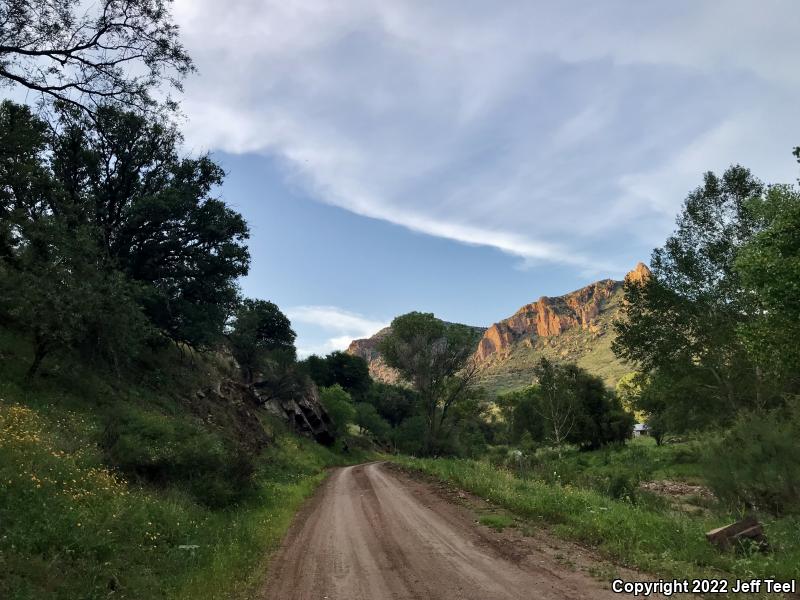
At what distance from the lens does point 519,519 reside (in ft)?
39.5

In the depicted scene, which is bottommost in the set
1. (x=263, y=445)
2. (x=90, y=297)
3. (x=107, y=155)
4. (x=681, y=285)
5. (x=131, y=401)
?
(x=263, y=445)

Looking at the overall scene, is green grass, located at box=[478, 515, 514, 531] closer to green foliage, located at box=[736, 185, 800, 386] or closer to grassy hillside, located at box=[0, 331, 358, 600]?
grassy hillside, located at box=[0, 331, 358, 600]

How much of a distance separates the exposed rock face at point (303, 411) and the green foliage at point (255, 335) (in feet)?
9.33

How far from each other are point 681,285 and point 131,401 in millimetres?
35231

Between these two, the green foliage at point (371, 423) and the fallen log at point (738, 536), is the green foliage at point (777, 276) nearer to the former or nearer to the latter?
the fallen log at point (738, 536)

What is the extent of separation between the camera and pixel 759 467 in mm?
14469

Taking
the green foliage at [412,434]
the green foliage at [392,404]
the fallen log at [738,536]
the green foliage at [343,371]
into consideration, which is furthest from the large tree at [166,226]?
the green foliage at [392,404]

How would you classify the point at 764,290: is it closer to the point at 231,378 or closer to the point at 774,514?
the point at 774,514

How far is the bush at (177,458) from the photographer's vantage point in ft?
42.5

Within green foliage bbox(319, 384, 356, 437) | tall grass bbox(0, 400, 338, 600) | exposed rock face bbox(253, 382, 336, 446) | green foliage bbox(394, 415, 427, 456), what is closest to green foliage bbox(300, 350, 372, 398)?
green foliage bbox(394, 415, 427, 456)

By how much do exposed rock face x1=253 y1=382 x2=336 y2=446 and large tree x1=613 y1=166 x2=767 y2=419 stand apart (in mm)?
35344

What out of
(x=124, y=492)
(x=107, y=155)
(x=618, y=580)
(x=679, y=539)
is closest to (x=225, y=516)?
(x=124, y=492)

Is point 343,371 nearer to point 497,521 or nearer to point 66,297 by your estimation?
point 66,297

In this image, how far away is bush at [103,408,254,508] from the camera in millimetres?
12961
